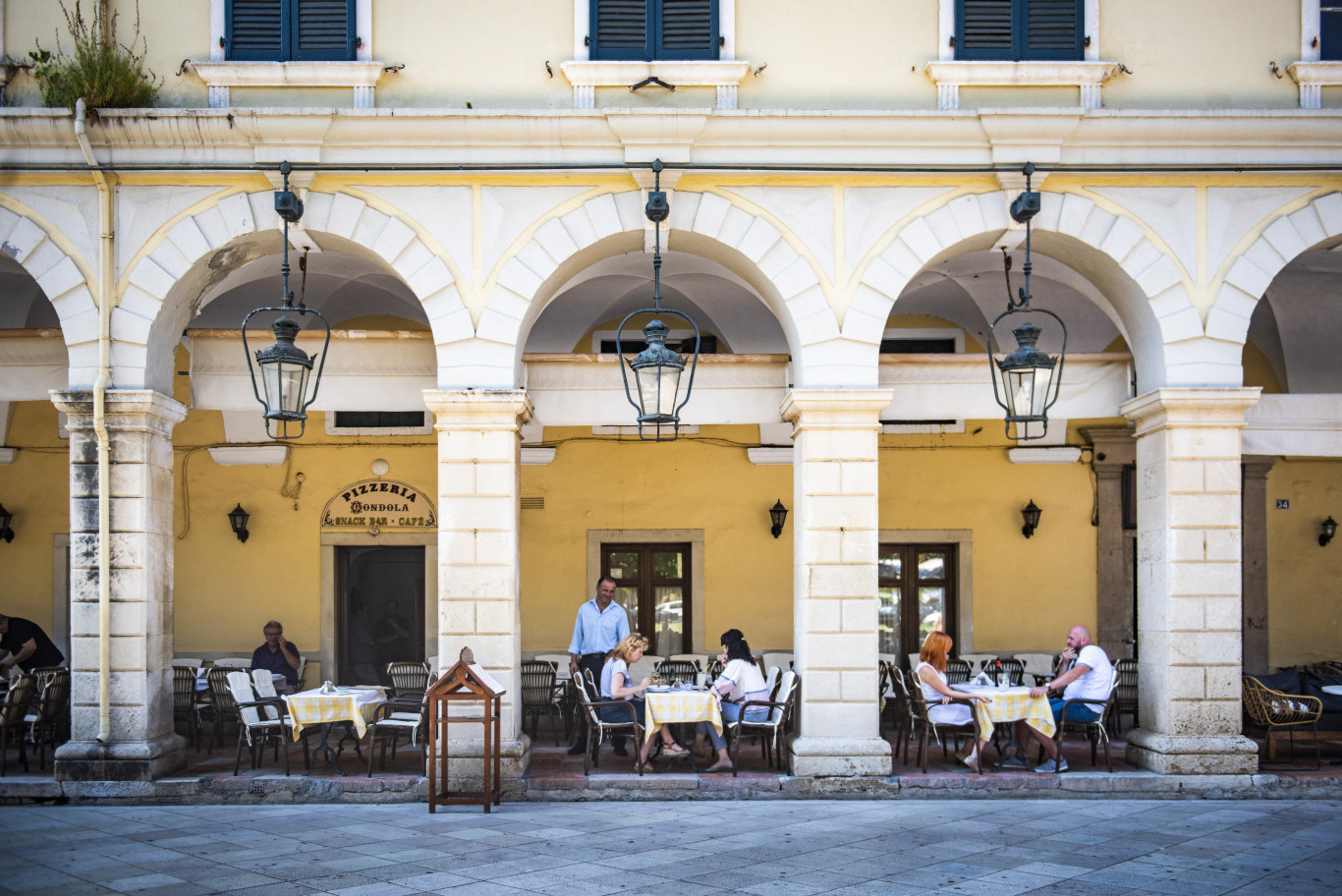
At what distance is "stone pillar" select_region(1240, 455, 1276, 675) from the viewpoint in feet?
39.1

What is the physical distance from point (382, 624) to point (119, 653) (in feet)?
13.2

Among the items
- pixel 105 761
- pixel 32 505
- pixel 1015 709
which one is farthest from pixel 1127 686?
pixel 32 505

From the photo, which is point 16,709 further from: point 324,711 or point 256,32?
point 256,32

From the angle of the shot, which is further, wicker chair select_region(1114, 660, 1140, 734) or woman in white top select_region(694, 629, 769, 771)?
wicker chair select_region(1114, 660, 1140, 734)

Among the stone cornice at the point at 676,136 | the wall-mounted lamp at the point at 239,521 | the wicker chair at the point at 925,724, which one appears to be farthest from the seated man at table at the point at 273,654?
the wicker chair at the point at 925,724

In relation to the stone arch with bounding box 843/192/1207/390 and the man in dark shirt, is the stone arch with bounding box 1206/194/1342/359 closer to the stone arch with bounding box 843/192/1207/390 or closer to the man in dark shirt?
the stone arch with bounding box 843/192/1207/390

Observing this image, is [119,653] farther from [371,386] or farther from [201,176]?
[201,176]

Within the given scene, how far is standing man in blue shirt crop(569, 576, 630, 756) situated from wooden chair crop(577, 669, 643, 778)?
422 millimetres

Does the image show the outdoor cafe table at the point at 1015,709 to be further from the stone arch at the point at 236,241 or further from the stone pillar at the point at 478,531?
the stone arch at the point at 236,241

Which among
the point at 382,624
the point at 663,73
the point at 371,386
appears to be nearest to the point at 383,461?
the point at 382,624

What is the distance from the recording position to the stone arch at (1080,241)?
8.53 metres

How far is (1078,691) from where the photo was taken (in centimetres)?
881

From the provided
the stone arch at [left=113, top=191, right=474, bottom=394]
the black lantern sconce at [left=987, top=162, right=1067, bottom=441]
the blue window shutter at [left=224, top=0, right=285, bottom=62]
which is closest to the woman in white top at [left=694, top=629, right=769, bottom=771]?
the black lantern sconce at [left=987, top=162, right=1067, bottom=441]

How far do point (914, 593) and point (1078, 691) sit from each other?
137 inches
